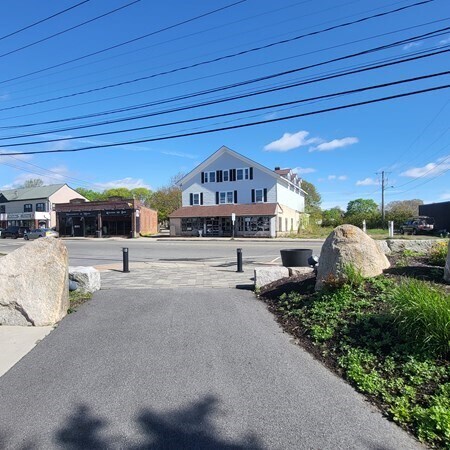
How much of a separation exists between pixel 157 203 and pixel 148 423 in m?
76.8

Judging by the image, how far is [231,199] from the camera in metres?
47.7

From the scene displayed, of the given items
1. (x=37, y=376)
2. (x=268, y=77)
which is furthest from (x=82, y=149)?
(x=37, y=376)

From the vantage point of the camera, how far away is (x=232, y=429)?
327cm

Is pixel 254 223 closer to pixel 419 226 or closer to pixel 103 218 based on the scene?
pixel 419 226

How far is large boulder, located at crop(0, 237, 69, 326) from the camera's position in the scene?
6641 mm

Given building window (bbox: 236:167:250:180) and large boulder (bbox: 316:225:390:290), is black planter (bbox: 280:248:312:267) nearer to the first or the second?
large boulder (bbox: 316:225:390:290)

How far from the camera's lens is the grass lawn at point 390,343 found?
3.45 metres

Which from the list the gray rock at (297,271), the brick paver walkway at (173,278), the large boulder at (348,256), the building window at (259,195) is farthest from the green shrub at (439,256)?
the building window at (259,195)

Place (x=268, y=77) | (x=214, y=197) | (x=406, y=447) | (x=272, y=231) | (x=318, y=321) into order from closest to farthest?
(x=406, y=447) → (x=318, y=321) → (x=268, y=77) → (x=272, y=231) → (x=214, y=197)

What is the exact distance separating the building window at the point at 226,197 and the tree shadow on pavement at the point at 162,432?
145ft

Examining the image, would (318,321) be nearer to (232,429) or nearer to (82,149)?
(232,429)

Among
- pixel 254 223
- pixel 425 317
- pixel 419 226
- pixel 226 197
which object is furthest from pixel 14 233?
pixel 425 317

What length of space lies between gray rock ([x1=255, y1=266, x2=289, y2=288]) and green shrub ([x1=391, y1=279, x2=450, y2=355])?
14.6ft

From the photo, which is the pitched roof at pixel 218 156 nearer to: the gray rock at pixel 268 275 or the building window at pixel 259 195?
the building window at pixel 259 195
